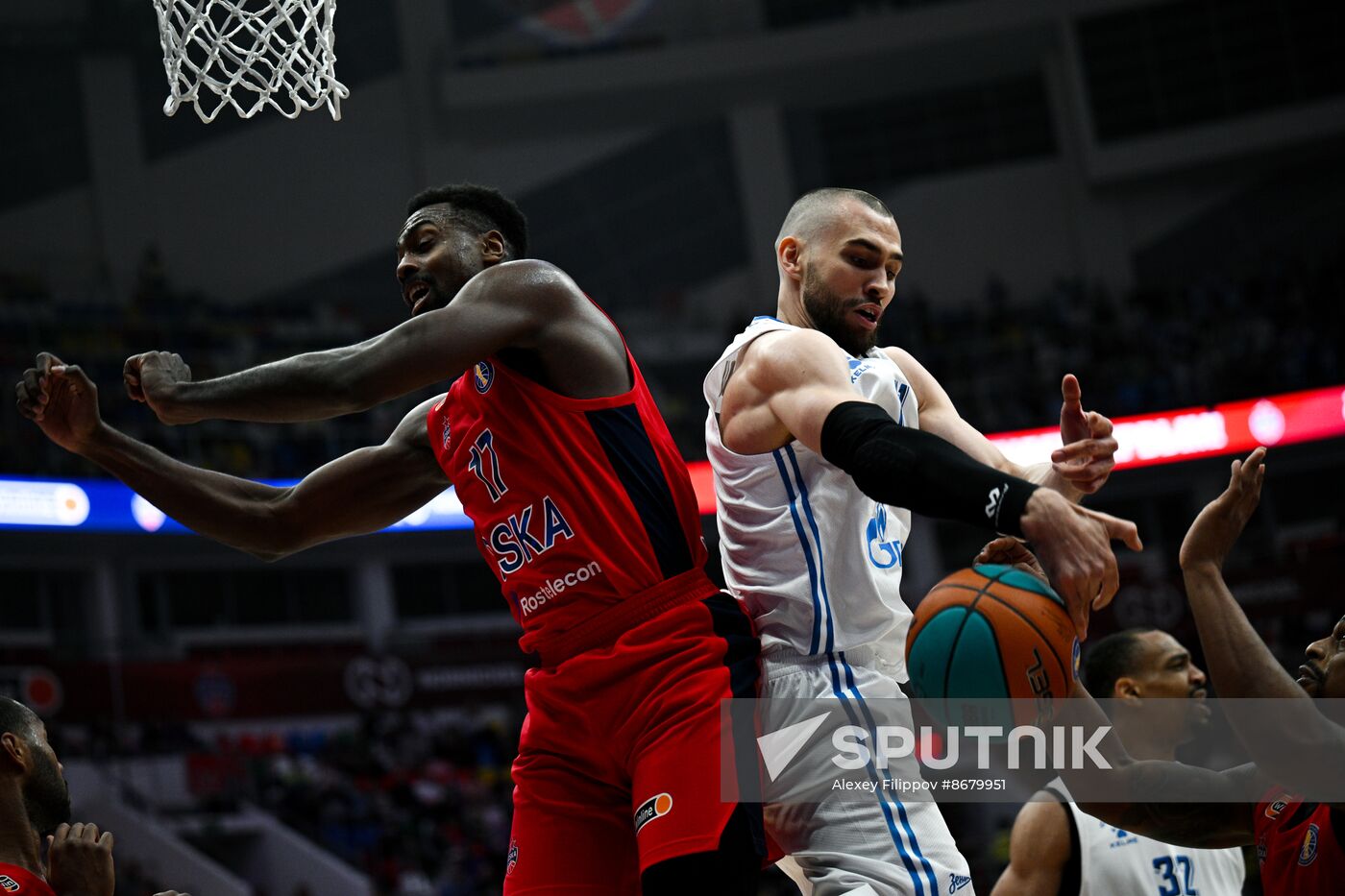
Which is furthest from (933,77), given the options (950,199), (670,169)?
(670,169)

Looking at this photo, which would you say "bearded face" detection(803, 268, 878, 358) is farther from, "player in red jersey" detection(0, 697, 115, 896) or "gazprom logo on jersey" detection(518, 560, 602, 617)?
"player in red jersey" detection(0, 697, 115, 896)

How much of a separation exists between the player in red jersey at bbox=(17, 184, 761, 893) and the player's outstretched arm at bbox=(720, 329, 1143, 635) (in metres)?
0.32

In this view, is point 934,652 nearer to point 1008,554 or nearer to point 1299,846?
point 1008,554

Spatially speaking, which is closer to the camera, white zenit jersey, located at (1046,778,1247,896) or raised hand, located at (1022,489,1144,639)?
raised hand, located at (1022,489,1144,639)

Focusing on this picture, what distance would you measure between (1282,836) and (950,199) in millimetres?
26109

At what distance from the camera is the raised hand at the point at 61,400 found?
12.1ft

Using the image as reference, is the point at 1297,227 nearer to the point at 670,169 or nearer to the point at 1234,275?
the point at 1234,275

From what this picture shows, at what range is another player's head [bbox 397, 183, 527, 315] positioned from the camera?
382 cm

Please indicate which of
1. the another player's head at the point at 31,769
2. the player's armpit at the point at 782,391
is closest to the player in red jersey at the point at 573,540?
the player's armpit at the point at 782,391

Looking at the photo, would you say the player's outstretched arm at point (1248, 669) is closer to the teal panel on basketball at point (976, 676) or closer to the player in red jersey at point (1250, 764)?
the player in red jersey at point (1250, 764)

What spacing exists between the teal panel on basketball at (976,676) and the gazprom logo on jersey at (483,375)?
133 cm

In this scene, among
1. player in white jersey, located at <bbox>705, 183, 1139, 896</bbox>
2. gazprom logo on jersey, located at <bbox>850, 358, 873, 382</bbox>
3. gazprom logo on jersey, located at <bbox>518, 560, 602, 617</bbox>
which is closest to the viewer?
player in white jersey, located at <bbox>705, 183, 1139, 896</bbox>

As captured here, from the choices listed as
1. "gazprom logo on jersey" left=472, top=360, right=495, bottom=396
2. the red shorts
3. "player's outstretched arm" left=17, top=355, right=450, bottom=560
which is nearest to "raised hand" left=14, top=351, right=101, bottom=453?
"player's outstretched arm" left=17, top=355, right=450, bottom=560

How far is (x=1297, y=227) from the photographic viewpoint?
27359 mm
